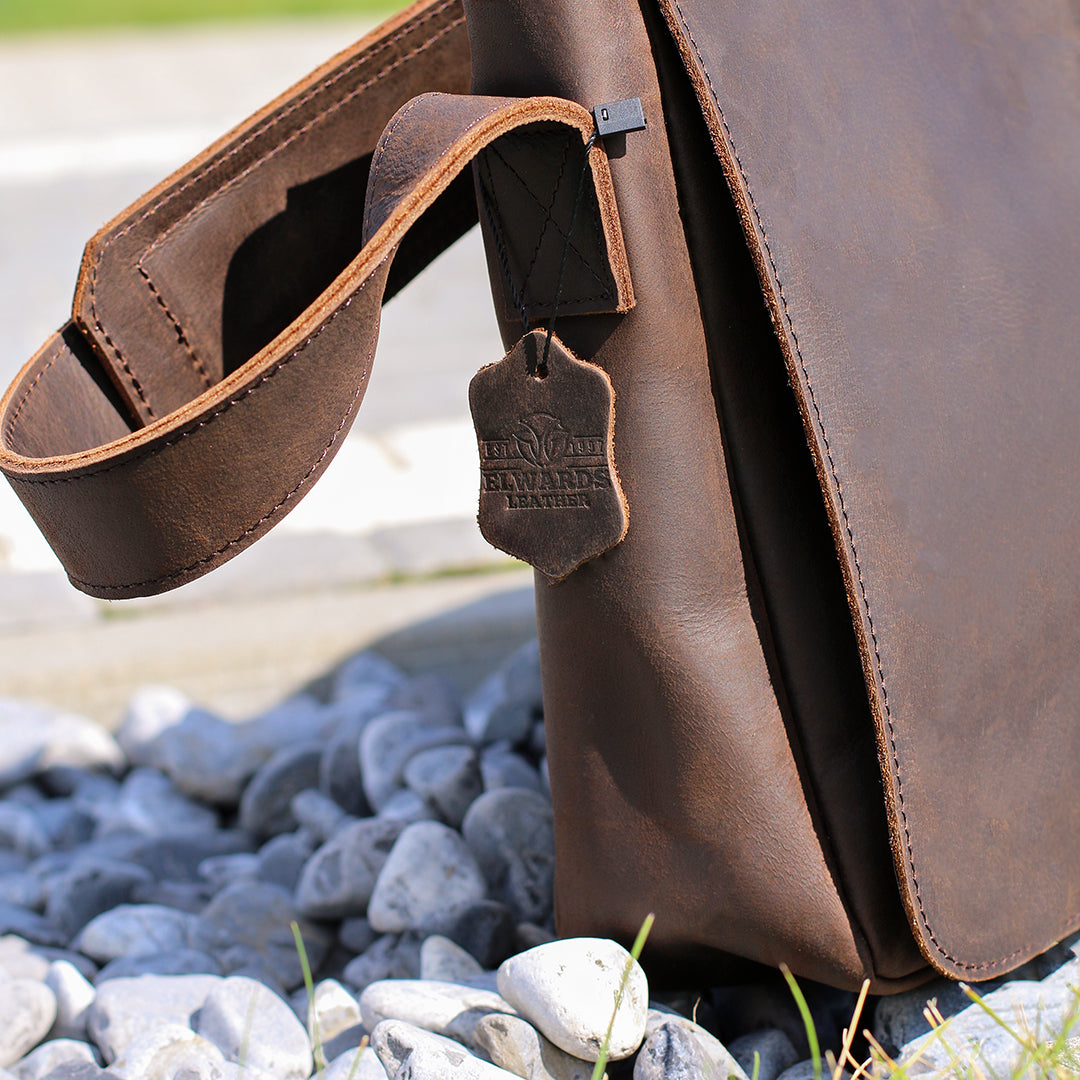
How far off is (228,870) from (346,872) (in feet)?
0.92

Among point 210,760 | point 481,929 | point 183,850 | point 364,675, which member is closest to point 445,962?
point 481,929

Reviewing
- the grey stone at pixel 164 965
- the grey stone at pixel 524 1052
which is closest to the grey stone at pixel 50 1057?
the grey stone at pixel 164 965

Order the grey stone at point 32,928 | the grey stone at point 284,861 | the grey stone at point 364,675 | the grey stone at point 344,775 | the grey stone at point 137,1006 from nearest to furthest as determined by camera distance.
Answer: the grey stone at point 137,1006
the grey stone at point 32,928
the grey stone at point 284,861
the grey stone at point 344,775
the grey stone at point 364,675

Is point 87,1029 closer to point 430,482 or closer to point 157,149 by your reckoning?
point 430,482

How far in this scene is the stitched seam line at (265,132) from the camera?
42.4 inches

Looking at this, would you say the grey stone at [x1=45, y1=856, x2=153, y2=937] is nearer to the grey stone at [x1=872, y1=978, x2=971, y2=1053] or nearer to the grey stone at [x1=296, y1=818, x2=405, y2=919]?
the grey stone at [x1=296, y1=818, x2=405, y2=919]

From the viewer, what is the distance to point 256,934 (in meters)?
1.29

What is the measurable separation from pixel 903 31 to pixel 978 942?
2.36ft

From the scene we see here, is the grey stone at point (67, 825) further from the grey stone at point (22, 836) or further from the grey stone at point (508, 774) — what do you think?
the grey stone at point (508, 774)

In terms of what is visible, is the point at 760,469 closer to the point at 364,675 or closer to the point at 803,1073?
Answer: the point at 803,1073

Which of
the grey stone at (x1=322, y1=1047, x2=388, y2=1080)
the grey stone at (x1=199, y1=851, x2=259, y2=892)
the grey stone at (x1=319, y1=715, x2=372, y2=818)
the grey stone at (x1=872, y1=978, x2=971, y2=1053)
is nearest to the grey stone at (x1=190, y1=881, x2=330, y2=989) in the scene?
the grey stone at (x1=199, y1=851, x2=259, y2=892)

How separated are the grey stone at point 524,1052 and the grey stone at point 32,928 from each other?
2.11ft

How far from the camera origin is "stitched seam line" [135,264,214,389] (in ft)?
3.59

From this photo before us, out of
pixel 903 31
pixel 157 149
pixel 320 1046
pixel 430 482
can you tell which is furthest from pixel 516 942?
pixel 157 149
